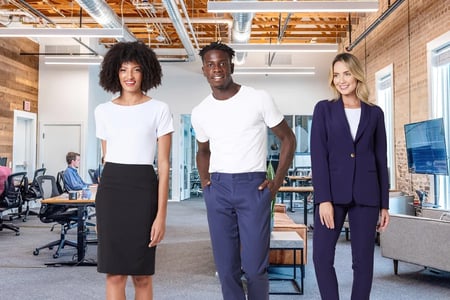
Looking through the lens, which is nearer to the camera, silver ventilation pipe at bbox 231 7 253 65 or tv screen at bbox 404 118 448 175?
tv screen at bbox 404 118 448 175

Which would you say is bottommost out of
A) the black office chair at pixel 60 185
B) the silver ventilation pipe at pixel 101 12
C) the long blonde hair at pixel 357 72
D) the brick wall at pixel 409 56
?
the black office chair at pixel 60 185

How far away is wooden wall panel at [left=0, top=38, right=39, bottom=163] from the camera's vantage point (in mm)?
8820

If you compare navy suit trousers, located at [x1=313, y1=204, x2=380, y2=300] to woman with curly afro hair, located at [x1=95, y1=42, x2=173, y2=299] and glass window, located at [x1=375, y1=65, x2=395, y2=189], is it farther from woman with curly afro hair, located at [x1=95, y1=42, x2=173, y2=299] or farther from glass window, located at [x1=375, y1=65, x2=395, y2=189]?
glass window, located at [x1=375, y1=65, x2=395, y2=189]

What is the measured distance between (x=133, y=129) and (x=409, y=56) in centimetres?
593

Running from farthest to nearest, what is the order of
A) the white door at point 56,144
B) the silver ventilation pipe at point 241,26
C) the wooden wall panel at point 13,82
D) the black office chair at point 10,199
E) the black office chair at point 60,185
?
the white door at point 56,144, the wooden wall panel at point 13,82, the silver ventilation pipe at point 241,26, the black office chair at point 10,199, the black office chair at point 60,185

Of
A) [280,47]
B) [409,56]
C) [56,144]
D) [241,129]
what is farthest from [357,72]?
[56,144]

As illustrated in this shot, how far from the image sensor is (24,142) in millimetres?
9984

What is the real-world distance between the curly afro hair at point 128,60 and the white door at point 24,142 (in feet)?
27.4

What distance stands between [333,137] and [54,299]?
2.62 metres

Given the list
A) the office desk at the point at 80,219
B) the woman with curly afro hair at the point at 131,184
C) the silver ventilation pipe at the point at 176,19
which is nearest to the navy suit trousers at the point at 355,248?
the woman with curly afro hair at the point at 131,184

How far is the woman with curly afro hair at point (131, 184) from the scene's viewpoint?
187 cm

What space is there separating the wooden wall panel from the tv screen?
25.6 feet

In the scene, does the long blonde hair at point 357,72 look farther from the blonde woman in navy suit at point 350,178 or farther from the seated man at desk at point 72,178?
the seated man at desk at point 72,178

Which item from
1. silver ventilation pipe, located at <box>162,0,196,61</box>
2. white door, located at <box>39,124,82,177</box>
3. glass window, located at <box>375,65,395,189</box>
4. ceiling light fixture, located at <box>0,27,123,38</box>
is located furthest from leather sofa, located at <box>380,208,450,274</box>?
white door, located at <box>39,124,82,177</box>
